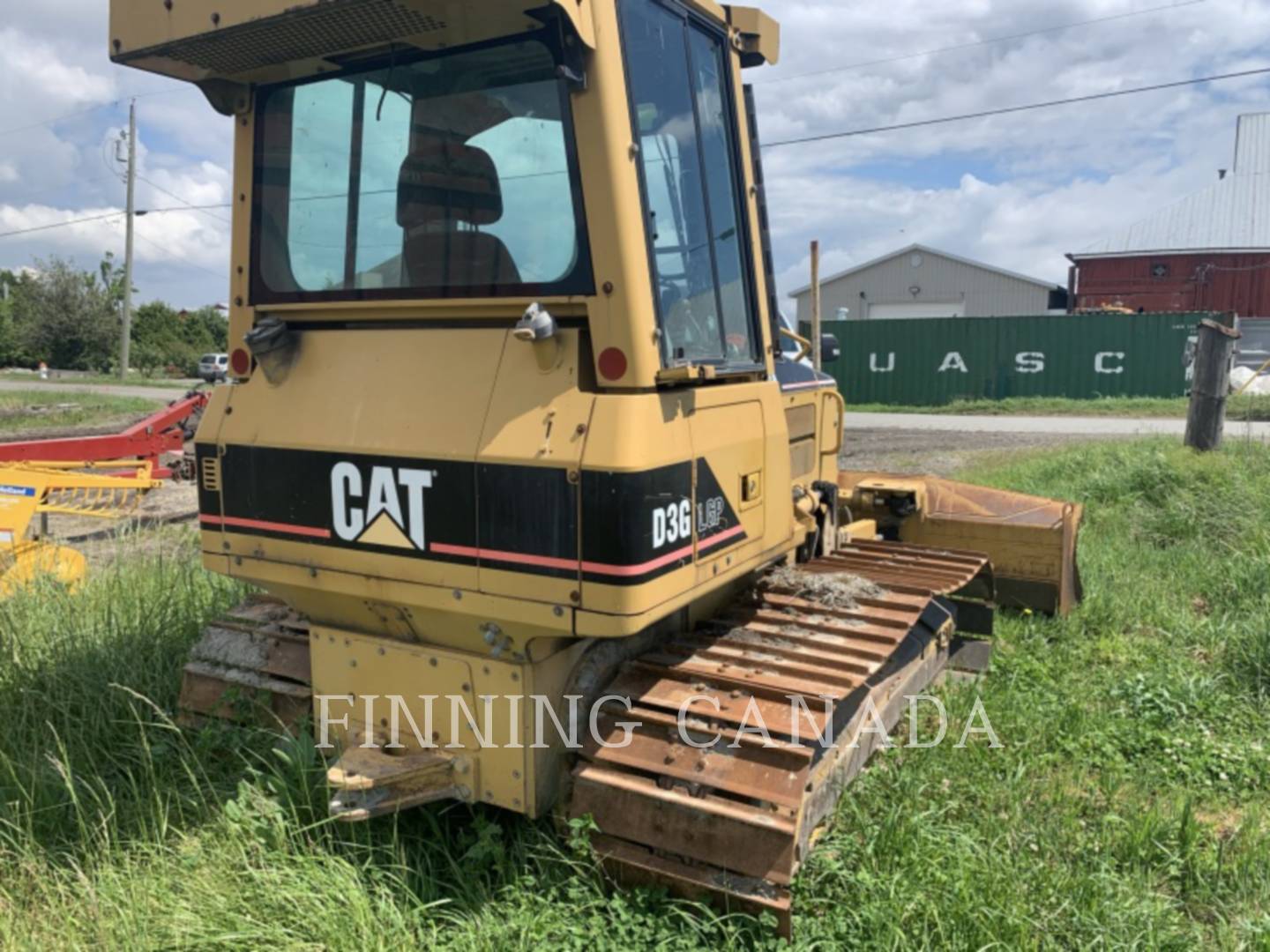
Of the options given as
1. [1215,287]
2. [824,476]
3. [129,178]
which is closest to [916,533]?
[824,476]

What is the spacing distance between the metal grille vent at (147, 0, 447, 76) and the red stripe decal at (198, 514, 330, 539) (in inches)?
56.5

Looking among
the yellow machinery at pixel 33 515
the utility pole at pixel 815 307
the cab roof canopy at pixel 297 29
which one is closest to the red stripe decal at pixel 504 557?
the cab roof canopy at pixel 297 29

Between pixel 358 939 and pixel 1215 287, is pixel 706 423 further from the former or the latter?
pixel 1215 287

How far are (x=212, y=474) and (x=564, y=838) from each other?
1.67 metres

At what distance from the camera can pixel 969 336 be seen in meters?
24.6

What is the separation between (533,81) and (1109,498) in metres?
7.52

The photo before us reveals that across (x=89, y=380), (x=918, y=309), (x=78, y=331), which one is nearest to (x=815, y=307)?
(x=918, y=309)

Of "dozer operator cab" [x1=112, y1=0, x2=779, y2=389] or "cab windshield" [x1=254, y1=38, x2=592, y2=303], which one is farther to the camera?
"cab windshield" [x1=254, y1=38, x2=592, y2=303]

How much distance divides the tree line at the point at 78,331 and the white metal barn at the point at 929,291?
31.7 meters

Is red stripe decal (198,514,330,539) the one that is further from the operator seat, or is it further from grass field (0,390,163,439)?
→ grass field (0,390,163,439)

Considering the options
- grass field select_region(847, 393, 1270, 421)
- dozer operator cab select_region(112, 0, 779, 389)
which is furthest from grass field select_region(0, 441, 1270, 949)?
grass field select_region(847, 393, 1270, 421)

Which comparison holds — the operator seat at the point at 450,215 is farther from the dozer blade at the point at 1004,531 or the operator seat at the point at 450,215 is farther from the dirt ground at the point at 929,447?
the dirt ground at the point at 929,447

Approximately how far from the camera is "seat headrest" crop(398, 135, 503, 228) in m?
2.89

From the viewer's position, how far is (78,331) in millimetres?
49719
